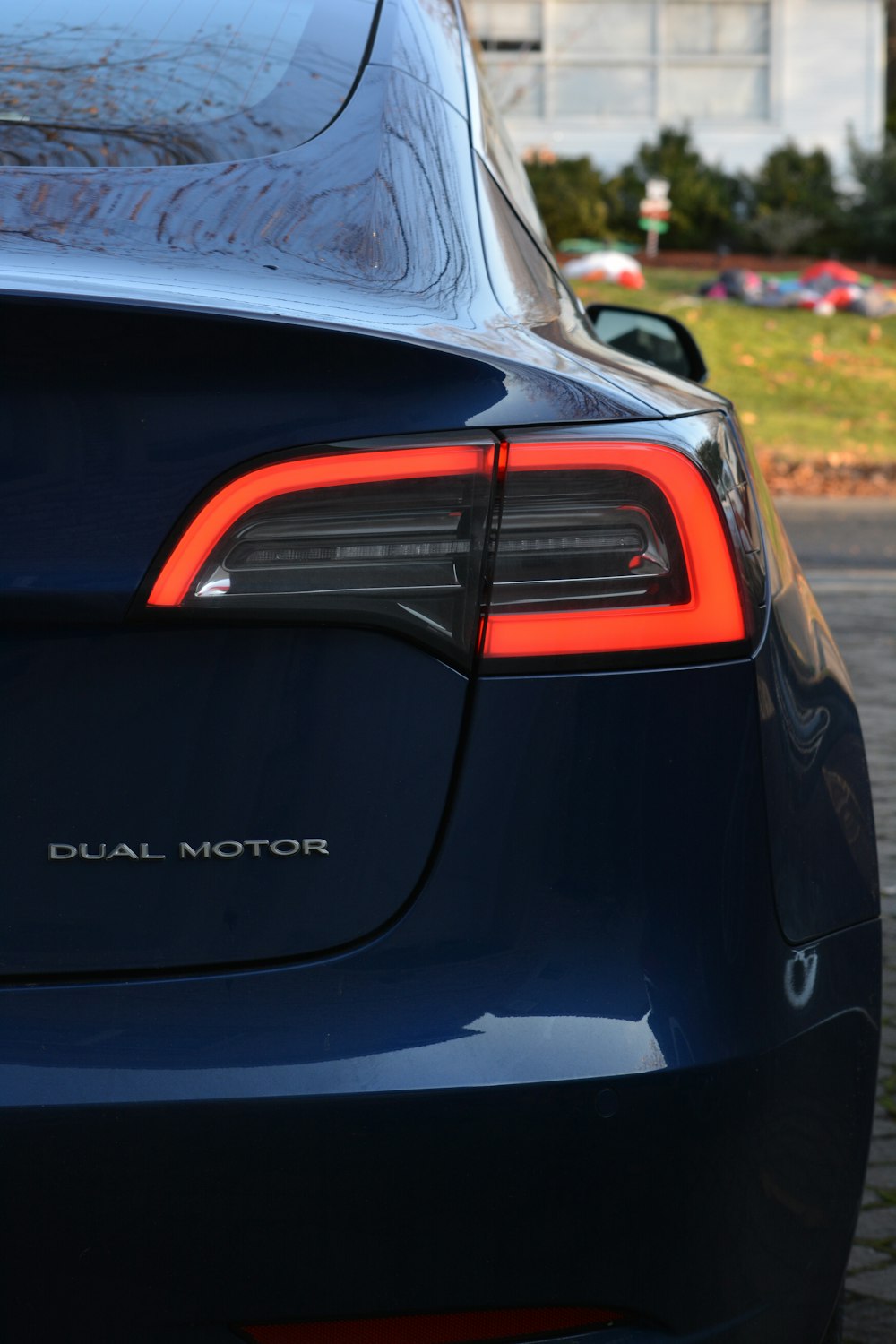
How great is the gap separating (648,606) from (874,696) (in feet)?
17.0

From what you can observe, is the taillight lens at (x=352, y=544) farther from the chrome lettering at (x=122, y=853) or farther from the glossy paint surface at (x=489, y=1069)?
the chrome lettering at (x=122, y=853)

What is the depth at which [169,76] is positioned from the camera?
2.00m

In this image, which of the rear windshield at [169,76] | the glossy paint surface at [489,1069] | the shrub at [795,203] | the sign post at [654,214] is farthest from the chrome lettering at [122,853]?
the shrub at [795,203]

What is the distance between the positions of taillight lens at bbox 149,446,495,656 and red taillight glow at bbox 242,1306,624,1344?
0.61 metres

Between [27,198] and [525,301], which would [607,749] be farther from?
[27,198]

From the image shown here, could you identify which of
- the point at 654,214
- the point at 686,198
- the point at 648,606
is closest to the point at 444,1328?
the point at 648,606

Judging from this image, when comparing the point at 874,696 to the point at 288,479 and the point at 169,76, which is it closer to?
the point at 169,76

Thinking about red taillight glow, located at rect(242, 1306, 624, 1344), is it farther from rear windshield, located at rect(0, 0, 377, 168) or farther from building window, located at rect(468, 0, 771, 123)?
building window, located at rect(468, 0, 771, 123)

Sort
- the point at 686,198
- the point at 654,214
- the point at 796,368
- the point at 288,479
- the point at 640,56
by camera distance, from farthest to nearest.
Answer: the point at 640,56
the point at 686,198
the point at 654,214
the point at 796,368
the point at 288,479

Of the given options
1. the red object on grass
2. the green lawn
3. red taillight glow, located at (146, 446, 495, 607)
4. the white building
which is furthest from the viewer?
the white building

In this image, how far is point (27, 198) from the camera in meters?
1.59

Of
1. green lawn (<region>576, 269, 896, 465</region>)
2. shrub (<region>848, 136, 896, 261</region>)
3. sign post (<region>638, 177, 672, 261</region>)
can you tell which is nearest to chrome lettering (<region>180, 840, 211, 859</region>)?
green lawn (<region>576, 269, 896, 465</region>)

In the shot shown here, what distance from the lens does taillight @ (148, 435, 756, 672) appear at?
1354 millimetres

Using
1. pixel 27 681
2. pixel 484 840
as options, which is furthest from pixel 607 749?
pixel 27 681
